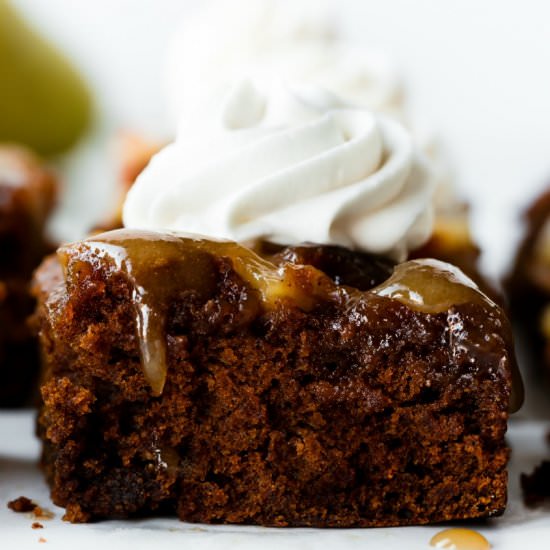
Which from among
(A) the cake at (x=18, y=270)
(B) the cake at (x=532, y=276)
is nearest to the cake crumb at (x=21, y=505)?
(A) the cake at (x=18, y=270)

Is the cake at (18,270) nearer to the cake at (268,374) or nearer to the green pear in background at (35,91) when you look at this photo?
the cake at (268,374)

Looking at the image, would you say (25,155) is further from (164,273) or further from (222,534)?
(222,534)

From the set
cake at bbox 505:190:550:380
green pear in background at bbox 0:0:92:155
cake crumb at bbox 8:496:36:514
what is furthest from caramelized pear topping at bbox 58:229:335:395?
green pear in background at bbox 0:0:92:155

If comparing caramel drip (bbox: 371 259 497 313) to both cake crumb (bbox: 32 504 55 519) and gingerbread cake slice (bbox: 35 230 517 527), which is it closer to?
gingerbread cake slice (bbox: 35 230 517 527)

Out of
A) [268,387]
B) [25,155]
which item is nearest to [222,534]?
[268,387]

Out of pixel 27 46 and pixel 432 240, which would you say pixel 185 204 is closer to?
pixel 432 240
